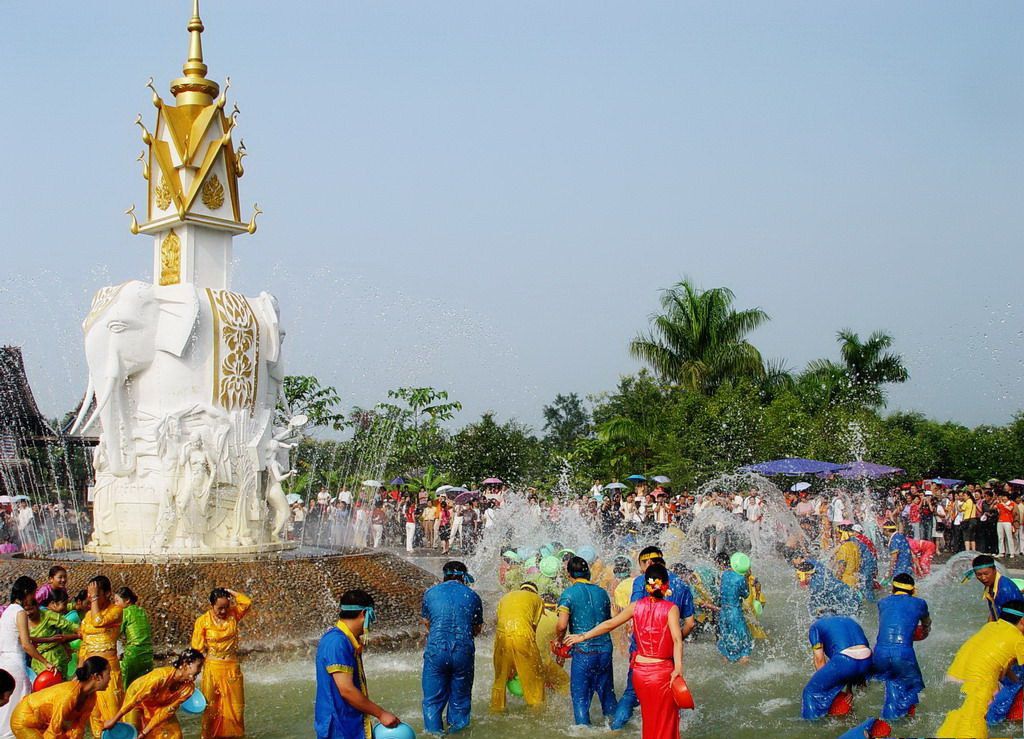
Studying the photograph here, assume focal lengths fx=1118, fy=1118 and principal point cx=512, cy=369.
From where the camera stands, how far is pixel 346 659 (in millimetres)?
6594

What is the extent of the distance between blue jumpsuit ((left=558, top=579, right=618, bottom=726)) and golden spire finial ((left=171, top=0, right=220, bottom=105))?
9583 millimetres

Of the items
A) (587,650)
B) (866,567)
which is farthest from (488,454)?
(587,650)

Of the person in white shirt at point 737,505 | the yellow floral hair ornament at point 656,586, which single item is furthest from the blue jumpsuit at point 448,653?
the person in white shirt at point 737,505

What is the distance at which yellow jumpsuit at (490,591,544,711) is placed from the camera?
31.3 ft

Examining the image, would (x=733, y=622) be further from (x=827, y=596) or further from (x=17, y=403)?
(x=17, y=403)

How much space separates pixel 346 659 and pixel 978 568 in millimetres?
5340

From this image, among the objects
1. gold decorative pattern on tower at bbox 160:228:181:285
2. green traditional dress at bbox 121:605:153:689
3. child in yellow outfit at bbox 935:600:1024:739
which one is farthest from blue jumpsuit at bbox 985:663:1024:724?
gold decorative pattern on tower at bbox 160:228:181:285

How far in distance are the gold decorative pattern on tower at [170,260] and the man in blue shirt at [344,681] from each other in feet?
29.7

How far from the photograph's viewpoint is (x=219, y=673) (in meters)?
8.51

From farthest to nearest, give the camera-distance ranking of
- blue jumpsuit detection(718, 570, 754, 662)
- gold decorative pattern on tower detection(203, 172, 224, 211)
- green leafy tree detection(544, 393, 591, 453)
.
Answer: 1. green leafy tree detection(544, 393, 591, 453)
2. gold decorative pattern on tower detection(203, 172, 224, 211)
3. blue jumpsuit detection(718, 570, 754, 662)

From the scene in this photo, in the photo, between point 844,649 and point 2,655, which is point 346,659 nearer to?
point 2,655

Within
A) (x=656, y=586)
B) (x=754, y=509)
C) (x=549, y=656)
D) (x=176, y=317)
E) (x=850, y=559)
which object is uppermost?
(x=176, y=317)

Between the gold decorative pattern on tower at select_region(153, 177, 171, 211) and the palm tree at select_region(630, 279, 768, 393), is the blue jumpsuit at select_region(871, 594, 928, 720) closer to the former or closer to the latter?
the gold decorative pattern on tower at select_region(153, 177, 171, 211)

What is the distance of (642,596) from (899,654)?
2121 millimetres
